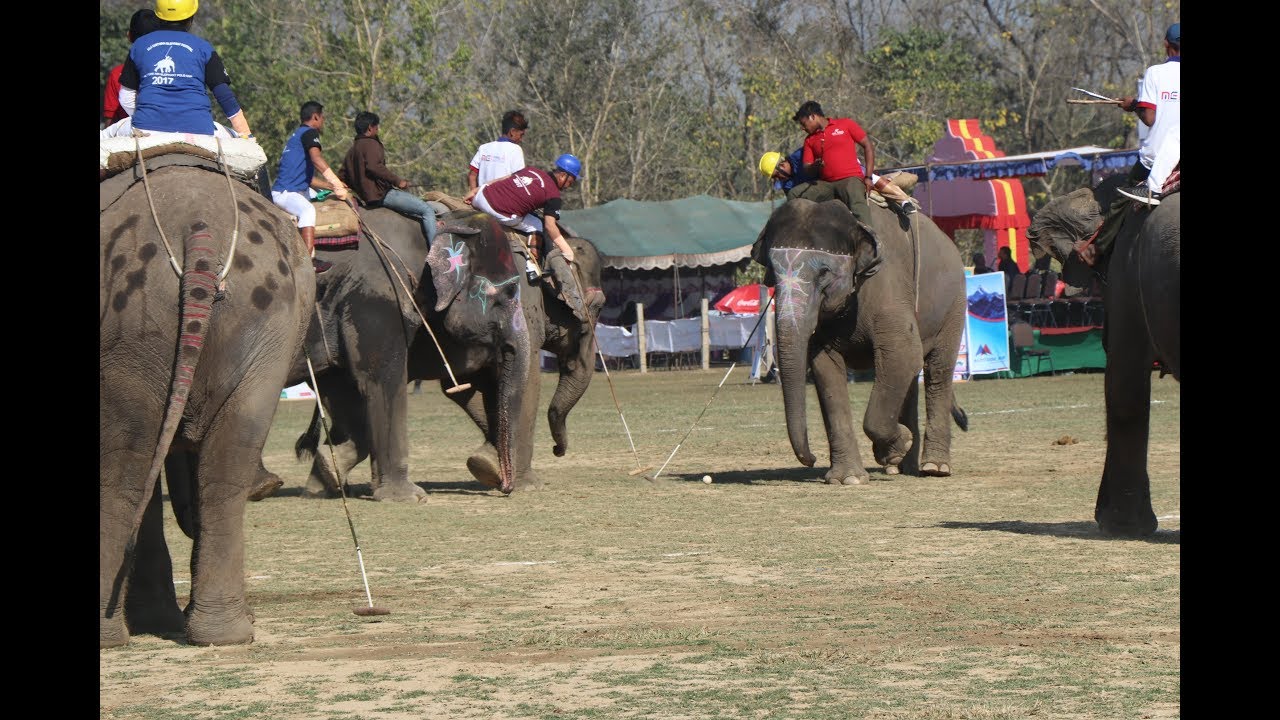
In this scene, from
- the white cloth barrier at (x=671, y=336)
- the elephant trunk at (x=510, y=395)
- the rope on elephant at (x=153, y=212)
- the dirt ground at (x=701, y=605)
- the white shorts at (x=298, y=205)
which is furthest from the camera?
the white cloth barrier at (x=671, y=336)

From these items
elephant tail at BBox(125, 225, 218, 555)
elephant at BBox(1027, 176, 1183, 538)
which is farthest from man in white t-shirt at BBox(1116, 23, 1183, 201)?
elephant tail at BBox(125, 225, 218, 555)

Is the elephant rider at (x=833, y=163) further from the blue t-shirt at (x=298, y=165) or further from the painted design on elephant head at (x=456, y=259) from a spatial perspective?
the blue t-shirt at (x=298, y=165)

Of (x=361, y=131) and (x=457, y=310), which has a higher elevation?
(x=361, y=131)

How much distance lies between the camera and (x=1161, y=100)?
1055 centimetres

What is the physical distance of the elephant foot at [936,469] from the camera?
1582 cm

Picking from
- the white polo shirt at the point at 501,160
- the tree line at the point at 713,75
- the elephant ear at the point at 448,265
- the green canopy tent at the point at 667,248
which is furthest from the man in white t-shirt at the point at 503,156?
the tree line at the point at 713,75

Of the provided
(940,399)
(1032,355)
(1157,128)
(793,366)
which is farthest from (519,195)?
(1032,355)

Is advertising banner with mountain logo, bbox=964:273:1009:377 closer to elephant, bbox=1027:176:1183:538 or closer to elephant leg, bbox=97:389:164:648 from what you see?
elephant, bbox=1027:176:1183:538

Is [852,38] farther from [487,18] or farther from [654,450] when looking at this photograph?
[654,450]

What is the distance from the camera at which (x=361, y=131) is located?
1587cm

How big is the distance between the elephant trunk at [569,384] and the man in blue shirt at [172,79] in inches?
322
